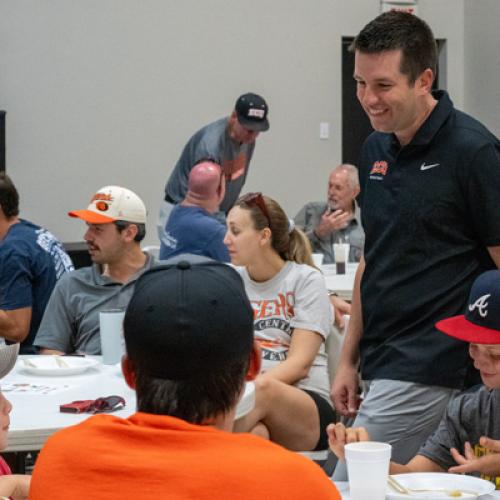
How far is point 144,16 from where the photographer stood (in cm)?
861

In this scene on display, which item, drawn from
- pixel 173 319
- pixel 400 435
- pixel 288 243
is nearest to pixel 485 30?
pixel 288 243

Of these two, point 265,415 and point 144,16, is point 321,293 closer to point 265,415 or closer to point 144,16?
point 265,415

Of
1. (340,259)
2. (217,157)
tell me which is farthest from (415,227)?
(217,157)

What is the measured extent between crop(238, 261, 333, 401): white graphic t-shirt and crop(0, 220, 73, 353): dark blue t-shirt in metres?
1.10

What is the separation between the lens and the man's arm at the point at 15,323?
4.25 m

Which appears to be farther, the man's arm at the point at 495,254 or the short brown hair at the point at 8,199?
the short brown hair at the point at 8,199

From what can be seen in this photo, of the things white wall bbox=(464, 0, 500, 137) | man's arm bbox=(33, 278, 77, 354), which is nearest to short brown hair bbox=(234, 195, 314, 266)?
man's arm bbox=(33, 278, 77, 354)

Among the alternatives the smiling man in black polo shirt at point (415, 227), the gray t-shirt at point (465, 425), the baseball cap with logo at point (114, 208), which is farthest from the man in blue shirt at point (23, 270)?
the gray t-shirt at point (465, 425)

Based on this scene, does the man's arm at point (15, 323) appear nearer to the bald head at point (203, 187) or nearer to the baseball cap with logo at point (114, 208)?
the baseball cap with logo at point (114, 208)

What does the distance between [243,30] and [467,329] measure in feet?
22.8

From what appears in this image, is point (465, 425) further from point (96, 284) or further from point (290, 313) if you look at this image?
point (96, 284)

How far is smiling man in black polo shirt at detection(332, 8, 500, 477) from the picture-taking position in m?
2.45

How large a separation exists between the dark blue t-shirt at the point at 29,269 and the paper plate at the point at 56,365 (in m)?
0.92

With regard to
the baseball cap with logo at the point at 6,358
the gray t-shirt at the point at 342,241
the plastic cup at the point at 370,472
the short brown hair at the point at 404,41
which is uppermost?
the short brown hair at the point at 404,41
